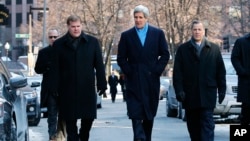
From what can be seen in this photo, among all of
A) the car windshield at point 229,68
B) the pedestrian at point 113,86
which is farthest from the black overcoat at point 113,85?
the car windshield at point 229,68

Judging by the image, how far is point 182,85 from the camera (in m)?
12.5

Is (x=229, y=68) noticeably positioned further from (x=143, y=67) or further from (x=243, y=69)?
(x=143, y=67)

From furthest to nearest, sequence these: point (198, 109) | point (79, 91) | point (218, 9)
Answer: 1. point (218, 9)
2. point (198, 109)
3. point (79, 91)

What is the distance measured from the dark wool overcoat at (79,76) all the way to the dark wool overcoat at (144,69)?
433 mm

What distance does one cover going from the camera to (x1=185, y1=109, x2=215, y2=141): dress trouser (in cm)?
1226

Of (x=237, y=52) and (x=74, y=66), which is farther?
(x=237, y=52)

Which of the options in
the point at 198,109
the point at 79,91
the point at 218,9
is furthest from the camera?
Result: the point at 218,9

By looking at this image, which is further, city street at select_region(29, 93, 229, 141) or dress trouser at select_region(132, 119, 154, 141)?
city street at select_region(29, 93, 229, 141)

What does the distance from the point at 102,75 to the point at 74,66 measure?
1.27 ft

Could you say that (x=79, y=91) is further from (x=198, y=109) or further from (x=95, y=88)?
(x=198, y=109)

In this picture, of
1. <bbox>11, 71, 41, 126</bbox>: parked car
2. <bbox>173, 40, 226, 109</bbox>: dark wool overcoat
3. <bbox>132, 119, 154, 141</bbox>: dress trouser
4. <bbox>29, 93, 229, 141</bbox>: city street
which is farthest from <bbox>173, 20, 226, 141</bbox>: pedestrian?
<bbox>11, 71, 41, 126</bbox>: parked car

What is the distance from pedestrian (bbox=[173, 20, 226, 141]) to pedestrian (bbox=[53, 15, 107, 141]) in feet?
4.31

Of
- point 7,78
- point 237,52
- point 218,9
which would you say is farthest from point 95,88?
point 218,9

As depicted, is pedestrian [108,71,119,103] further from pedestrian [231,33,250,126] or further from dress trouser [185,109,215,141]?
dress trouser [185,109,215,141]
